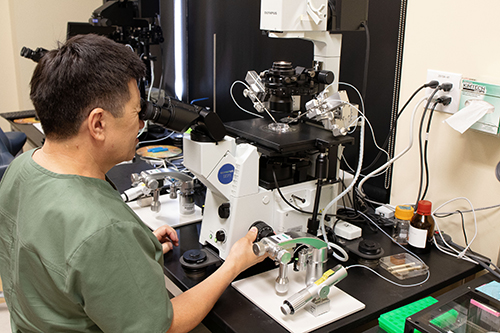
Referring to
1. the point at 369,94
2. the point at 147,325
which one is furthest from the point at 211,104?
the point at 147,325

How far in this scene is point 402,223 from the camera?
4.73 ft

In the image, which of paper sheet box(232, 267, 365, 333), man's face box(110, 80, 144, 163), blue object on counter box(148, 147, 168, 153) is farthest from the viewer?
blue object on counter box(148, 147, 168, 153)

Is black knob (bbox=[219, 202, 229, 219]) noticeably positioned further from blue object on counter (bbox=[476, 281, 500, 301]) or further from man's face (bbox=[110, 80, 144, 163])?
blue object on counter (bbox=[476, 281, 500, 301])

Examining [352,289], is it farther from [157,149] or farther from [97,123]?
[157,149]

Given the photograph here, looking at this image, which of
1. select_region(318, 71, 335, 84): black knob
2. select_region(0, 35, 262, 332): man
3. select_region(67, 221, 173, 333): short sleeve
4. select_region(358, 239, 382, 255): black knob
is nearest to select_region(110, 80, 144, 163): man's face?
select_region(0, 35, 262, 332): man

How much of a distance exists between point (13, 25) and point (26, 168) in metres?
3.33

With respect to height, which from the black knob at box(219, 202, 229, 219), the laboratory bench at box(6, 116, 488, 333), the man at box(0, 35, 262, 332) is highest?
the man at box(0, 35, 262, 332)

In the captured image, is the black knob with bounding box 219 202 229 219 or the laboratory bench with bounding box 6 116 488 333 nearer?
the laboratory bench with bounding box 6 116 488 333

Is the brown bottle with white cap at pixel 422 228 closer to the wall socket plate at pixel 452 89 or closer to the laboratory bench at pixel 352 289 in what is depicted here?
the laboratory bench at pixel 352 289

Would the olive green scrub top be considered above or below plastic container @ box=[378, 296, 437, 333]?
above

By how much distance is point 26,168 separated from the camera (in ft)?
3.12

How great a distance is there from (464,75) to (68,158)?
114cm

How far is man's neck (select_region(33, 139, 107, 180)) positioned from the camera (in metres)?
0.92

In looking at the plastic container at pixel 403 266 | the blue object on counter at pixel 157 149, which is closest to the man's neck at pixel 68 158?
the plastic container at pixel 403 266
